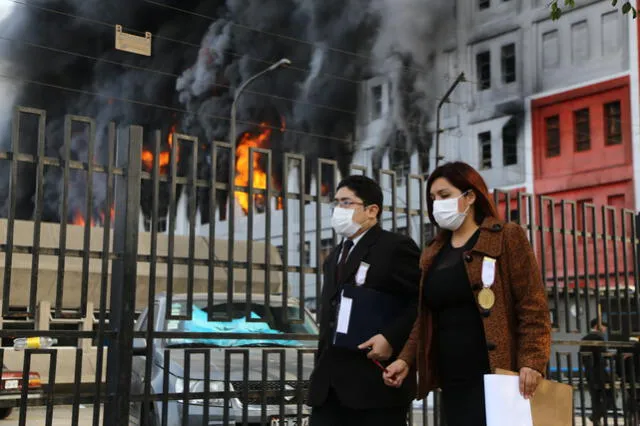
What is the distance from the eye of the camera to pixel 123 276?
222 inches

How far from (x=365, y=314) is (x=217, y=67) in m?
23.9

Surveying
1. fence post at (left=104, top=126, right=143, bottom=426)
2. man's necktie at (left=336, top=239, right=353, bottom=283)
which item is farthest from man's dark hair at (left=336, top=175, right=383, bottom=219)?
fence post at (left=104, top=126, right=143, bottom=426)

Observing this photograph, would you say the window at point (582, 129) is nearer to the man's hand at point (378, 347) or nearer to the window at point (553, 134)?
the window at point (553, 134)

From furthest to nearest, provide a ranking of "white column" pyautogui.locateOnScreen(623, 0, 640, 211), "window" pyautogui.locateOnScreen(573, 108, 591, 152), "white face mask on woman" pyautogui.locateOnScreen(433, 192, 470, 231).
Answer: "window" pyautogui.locateOnScreen(573, 108, 591, 152) < "white column" pyautogui.locateOnScreen(623, 0, 640, 211) < "white face mask on woman" pyautogui.locateOnScreen(433, 192, 470, 231)

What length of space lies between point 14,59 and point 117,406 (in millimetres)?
19332

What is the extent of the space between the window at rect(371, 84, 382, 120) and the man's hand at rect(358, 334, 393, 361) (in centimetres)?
2496

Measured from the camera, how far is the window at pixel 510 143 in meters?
26.0

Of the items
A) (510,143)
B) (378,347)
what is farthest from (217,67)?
(378,347)

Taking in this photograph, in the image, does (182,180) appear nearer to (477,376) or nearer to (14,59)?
(477,376)

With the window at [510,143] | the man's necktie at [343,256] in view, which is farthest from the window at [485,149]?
the man's necktie at [343,256]

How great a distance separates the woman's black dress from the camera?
3998mm

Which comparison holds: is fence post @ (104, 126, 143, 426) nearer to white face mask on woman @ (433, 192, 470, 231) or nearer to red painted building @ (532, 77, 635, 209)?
white face mask on woman @ (433, 192, 470, 231)

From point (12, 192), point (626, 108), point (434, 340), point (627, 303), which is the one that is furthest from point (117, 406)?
point (626, 108)

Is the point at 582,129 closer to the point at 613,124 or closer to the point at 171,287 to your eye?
the point at 613,124
